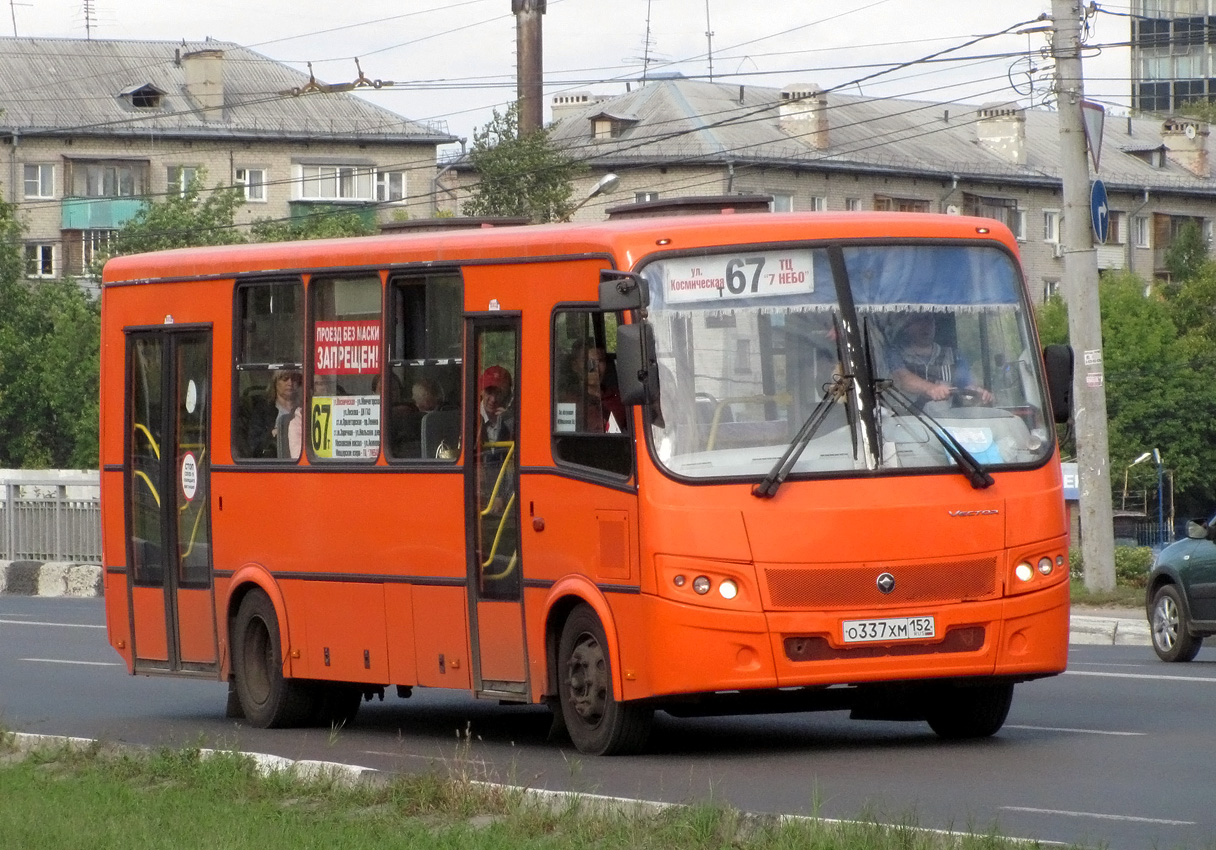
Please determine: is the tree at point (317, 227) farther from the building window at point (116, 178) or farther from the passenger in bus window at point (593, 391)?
the passenger in bus window at point (593, 391)

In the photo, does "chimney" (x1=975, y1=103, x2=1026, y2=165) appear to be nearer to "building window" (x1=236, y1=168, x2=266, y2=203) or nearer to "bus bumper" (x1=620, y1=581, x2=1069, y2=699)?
"building window" (x1=236, y1=168, x2=266, y2=203)

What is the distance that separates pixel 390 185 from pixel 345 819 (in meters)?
84.1

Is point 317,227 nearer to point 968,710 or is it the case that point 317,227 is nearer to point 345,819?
point 968,710

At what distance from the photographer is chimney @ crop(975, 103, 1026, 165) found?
8969 cm

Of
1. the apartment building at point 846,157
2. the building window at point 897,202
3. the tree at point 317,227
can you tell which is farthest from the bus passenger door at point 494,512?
the building window at point 897,202

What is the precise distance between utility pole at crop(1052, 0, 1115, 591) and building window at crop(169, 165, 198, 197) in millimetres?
58458

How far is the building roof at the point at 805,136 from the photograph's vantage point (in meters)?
81.1

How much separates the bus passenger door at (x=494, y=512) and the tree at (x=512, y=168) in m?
36.2

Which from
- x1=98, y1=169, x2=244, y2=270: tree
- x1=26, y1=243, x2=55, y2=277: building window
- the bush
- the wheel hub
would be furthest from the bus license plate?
x1=26, y1=243, x2=55, y2=277: building window

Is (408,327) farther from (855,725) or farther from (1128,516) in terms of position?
(1128,516)

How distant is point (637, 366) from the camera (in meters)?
10.8

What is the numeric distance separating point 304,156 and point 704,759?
8053cm

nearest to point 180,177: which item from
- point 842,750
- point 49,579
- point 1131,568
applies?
point 49,579

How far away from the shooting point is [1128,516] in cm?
6956
